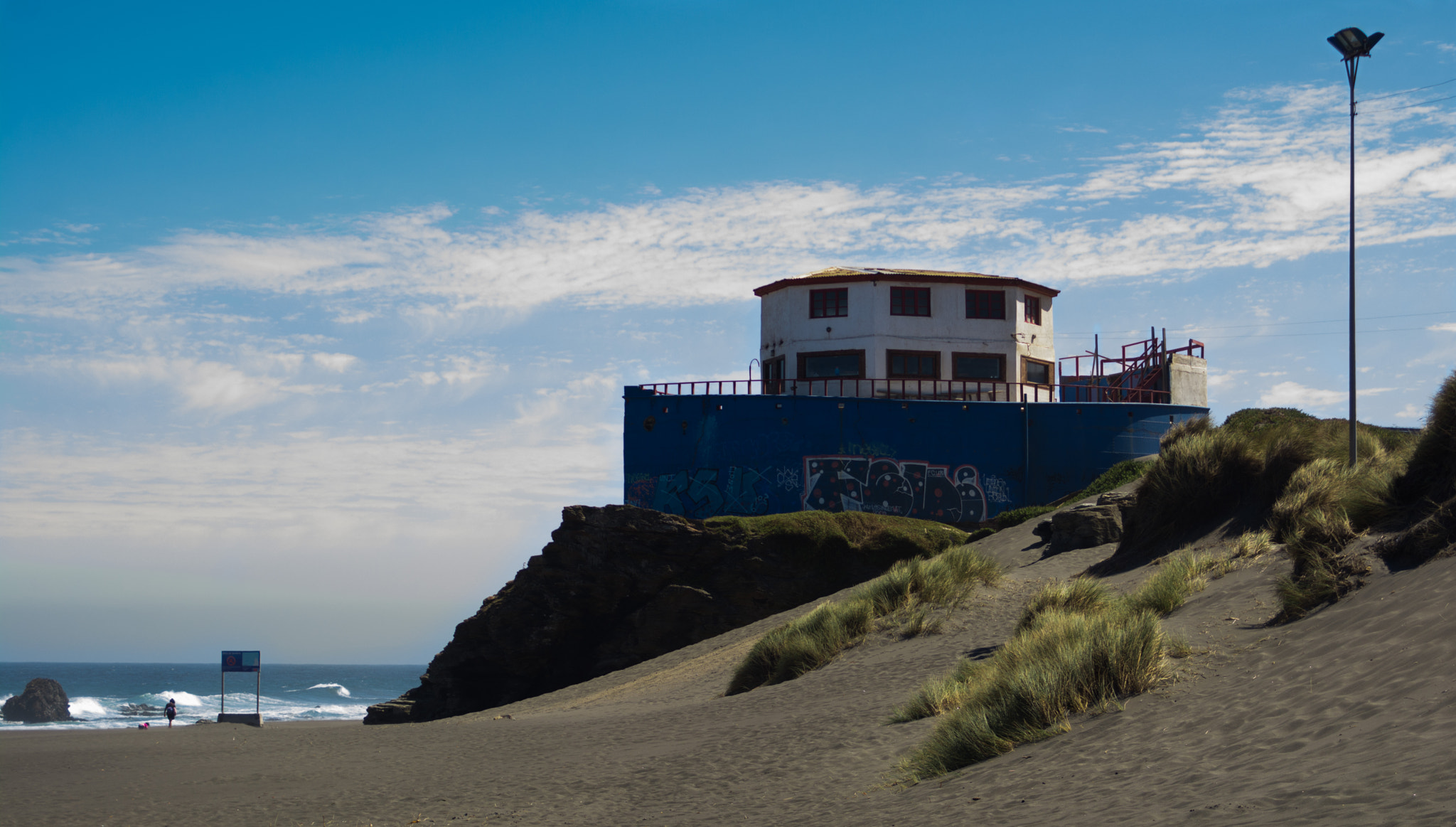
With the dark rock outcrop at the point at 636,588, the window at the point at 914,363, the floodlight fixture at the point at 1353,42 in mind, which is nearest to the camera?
the floodlight fixture at the point at 1353,42

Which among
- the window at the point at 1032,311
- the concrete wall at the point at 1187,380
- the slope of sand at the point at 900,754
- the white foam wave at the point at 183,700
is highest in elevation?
the window at the point at 1032,311

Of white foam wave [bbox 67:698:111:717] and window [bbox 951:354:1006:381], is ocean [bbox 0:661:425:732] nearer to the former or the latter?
white foam wave [bbox 67:698:111:717]

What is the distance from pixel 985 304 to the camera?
42.6 m

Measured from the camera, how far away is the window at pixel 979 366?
1654 inches

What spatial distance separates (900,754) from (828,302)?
110 ft

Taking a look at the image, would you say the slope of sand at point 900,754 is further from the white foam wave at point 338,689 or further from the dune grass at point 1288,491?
the white foam wave at point 338,689

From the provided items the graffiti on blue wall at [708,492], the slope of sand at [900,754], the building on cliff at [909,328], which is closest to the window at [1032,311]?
the building on cliff at [909,328]

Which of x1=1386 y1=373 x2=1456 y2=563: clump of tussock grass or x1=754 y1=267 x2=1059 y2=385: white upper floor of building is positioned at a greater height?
x1=754 y1=267 x2=1059 y2=385: white upper floor of building

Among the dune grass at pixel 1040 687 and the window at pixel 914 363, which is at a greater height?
the window at pixel 914 363

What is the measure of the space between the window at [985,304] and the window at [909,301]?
5.72ft

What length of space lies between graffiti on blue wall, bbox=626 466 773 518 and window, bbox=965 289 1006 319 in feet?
39.4

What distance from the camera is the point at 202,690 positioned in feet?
403

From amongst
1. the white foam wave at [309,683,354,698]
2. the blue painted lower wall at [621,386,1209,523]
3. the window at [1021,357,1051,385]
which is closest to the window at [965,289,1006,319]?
the window at [1021,357,1051,385]

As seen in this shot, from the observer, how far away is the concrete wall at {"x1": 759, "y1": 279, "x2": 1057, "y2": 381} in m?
41.7
